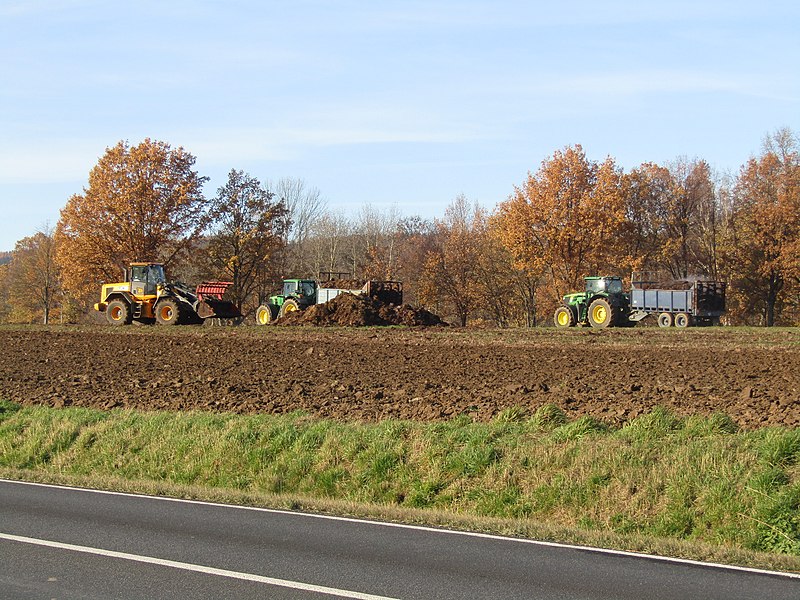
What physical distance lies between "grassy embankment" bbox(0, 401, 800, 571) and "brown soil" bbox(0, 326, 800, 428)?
128 centimetres

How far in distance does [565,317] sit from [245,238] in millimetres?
30384

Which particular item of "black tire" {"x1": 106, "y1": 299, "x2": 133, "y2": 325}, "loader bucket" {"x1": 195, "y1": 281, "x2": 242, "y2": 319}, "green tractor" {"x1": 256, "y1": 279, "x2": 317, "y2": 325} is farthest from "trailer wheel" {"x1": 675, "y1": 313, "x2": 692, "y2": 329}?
"black tire" {"x1": 106, "y1": 299, "x2": 133, "y2": 325}

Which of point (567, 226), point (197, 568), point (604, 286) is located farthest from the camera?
point (567, 226)

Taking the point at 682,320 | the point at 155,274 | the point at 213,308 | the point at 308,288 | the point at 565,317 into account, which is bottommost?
the point at 682,320

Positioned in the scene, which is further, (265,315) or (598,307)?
(265,315)

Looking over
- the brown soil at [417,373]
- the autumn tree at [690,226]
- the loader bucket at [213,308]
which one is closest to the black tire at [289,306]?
the loader bucket at [213,308]

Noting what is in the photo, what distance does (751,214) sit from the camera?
6153 cm

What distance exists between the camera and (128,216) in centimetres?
6181

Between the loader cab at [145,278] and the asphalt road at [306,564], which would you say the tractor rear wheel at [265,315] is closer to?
the loader cab at [145,278]

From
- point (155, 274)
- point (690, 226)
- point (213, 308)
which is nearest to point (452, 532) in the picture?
point (213, 308)

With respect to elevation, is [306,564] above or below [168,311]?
below

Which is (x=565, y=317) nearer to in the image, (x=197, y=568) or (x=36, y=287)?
(x=197, y=568)

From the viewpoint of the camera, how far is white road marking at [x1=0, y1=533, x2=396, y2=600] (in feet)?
22.7

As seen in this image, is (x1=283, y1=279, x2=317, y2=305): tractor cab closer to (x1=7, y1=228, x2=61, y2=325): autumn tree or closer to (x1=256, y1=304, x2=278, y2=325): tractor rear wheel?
(x1=256, y1=304, x2=278, y2=325): tractor rear wheel
